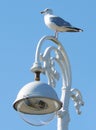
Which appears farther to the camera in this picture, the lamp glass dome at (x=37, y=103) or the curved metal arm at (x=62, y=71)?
the curved metal arm at (x=62, y=71)

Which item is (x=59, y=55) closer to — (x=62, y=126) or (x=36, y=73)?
(x=62, y=126)

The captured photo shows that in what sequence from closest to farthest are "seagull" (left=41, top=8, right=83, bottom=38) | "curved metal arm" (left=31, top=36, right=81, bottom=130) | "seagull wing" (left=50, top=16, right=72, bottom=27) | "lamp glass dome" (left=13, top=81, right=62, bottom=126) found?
"lamp glass dome" (left=13, top=81, right=62, bottom=126) → "curved metal arm" (left=31, top=36, right=81, bottom=130) → "seagull" (left=41, top=8, right=83, bottom=38) → "seagull wing" (left=50, top=16, right=72, bottom=27)

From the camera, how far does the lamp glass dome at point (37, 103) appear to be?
8391 mm

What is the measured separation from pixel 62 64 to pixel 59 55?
207 mm

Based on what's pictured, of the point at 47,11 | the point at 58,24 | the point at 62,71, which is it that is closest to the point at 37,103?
the point at 62,71

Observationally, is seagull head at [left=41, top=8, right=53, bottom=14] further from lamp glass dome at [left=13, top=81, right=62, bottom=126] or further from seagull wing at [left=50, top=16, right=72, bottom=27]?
lamp glass dome at [left=13, top=81, right=62, bottom=126]

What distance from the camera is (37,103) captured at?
28.5 ft

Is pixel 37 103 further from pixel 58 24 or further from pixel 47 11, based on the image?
pixel 47 11

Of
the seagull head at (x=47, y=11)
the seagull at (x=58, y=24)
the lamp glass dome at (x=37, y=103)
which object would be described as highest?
the seagull head at (x=47, y=11)

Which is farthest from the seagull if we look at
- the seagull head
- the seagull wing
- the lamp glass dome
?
the lamp glass dome

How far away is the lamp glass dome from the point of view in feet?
27.5

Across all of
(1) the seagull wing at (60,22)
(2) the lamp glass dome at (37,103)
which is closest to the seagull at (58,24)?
(1) the seagull wing at (60,22)

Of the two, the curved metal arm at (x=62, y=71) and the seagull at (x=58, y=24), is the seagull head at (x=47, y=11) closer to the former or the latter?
the seagull at (x=58, y=24)

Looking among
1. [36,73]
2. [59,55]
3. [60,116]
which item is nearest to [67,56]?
[59,55]
